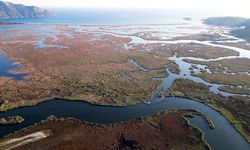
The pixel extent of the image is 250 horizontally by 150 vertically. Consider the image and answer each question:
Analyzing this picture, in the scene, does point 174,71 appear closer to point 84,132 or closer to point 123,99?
point 123,99

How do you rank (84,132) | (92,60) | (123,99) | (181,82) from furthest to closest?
(92,60)
(181,82)
(123,99)
(84,132)

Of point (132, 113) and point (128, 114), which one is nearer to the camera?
point (128, 114)

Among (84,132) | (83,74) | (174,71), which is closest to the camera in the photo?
(84,132)

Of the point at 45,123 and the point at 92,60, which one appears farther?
the point at 92,60

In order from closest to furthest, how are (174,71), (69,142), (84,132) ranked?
1. (69,142)
2. (84,132)
3. (174,71)

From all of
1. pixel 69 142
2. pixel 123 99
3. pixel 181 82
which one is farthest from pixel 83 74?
pixel 69 142

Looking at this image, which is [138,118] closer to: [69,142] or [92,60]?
[69,142]

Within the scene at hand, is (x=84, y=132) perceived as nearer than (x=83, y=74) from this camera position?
Yes

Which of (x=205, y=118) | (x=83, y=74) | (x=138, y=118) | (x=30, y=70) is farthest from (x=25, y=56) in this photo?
(x=205, y=118)

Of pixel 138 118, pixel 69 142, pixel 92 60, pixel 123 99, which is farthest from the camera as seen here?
pixel 92 60
